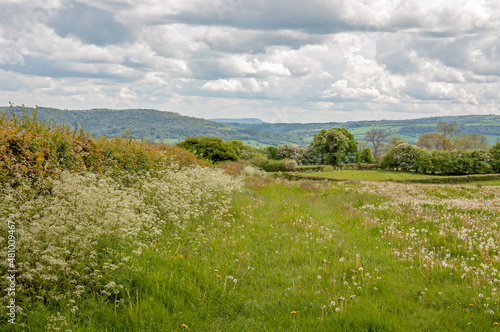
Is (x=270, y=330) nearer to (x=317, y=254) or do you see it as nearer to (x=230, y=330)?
(x=230, y=330)

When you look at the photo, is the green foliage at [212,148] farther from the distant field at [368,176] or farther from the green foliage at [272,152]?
the green foliage at [272,152]

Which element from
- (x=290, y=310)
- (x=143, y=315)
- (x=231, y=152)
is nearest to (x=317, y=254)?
(x=290, y=310)

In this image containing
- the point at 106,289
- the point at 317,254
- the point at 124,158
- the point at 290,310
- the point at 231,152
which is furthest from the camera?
the point at 231,152

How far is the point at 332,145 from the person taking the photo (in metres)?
76.9

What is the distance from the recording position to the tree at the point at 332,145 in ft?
251

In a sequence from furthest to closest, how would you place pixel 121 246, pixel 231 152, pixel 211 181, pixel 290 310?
pixel 231 152
pixel 211 181
pixel 121 246
pixel 290 310

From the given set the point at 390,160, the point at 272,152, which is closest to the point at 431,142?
the point at 390,160

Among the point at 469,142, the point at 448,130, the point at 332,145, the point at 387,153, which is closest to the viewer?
the point at 332,145

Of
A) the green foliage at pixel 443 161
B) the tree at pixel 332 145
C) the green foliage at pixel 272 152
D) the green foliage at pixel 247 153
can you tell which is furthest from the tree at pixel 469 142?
the green foliage at pixel 247 153

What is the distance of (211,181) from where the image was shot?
15414mm

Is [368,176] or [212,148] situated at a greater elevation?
[212,148]

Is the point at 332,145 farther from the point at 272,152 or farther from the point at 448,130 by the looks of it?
the point at 448,130

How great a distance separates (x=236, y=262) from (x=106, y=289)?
3041 mm

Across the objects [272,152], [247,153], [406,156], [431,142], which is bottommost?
[272,152]
